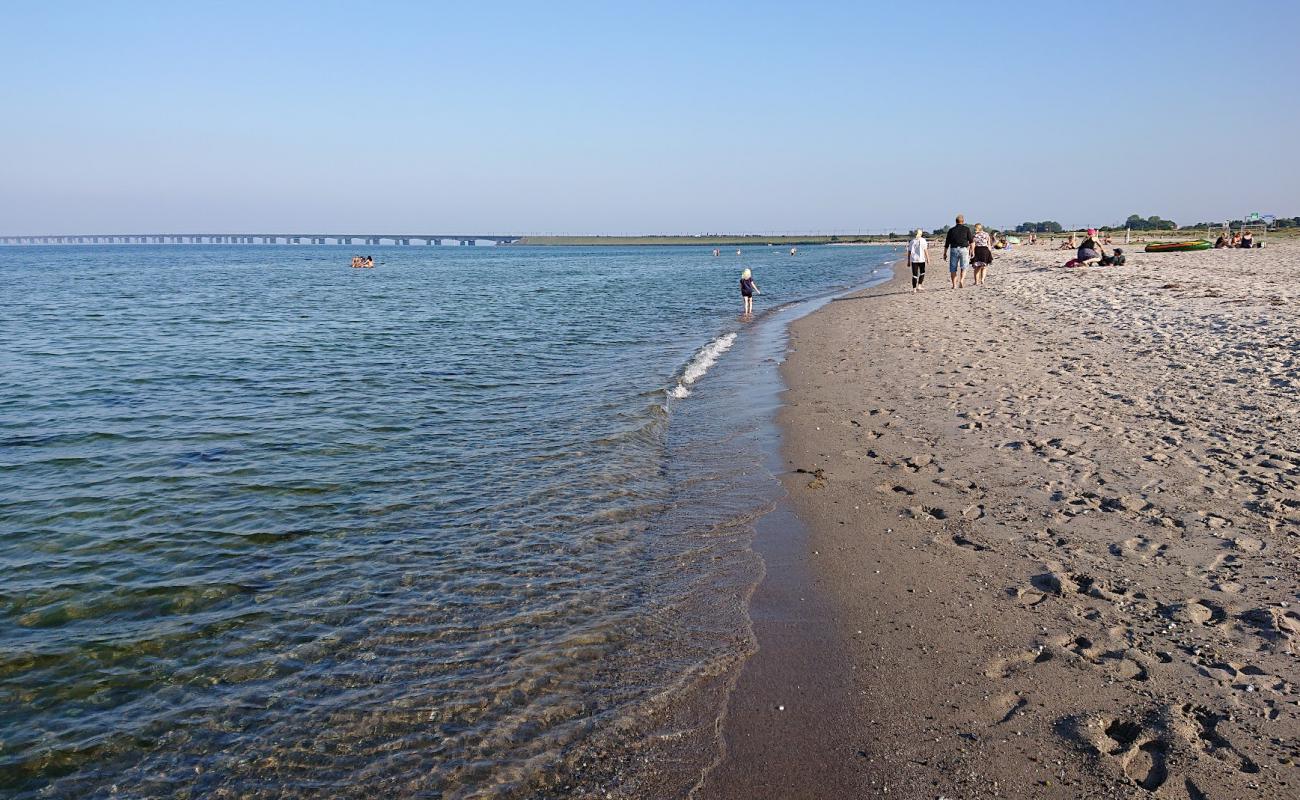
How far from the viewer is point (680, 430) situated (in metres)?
11.8

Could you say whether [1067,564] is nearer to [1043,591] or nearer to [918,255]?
[1043,591]

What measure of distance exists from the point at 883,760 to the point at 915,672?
942 millimetres

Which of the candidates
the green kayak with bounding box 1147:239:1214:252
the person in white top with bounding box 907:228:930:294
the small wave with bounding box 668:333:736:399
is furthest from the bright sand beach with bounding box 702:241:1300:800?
the green kayak with bounding box 1147:239:1214:252

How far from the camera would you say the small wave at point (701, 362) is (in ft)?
→ 49.0

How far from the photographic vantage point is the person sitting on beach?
34.8 m

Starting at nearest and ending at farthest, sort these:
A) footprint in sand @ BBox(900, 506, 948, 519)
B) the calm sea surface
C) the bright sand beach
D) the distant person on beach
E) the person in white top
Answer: the bright sand beach → the calm sea surface → footprint in sand @ BBox(900, 506, 948, 519) → the person in white top → the distant person on beach

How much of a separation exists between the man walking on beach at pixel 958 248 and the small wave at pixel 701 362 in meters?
9.90

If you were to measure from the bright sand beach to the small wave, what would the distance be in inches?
107

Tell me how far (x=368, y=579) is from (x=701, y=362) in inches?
492

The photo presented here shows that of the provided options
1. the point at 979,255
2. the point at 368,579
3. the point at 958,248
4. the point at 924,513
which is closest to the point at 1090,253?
the point at 979,255

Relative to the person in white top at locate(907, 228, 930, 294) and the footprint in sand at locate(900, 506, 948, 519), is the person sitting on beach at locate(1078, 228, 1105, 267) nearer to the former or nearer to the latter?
the person in white top at locate(907, 228, 930, 294)

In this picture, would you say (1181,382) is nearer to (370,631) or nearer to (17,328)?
(370,631)

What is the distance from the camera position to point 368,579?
22.2ft

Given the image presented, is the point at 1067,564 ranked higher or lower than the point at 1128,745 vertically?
higher
